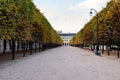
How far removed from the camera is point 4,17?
1329 inches

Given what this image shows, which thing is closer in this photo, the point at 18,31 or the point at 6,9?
the point at 6,9

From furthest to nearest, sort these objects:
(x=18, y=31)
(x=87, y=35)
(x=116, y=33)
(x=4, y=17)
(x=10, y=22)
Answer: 1. (x=87, y=35)
2. (x=116, y=33)
3. (x=18, y=31)
4. (x=10, y=22)
5. (x=4, y=17)

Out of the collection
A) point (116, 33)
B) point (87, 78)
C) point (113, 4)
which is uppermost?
point (113, 4)

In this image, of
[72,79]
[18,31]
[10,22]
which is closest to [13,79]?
[72,79]

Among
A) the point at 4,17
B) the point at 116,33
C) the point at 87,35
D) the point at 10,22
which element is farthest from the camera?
the point at 87,35

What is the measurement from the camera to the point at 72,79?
1770 centimetres

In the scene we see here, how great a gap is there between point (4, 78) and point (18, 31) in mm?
29343

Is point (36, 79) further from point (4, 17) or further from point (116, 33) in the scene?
point (116, 33)

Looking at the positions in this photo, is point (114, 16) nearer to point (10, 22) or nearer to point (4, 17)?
point (10, 22)

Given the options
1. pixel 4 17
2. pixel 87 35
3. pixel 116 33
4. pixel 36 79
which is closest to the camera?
pixel 36 79

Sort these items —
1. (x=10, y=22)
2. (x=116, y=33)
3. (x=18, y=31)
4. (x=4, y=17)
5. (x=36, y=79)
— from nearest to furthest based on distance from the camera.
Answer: (x=36, y=79), (x=4, y=17), (x=10, y=22), (x=18, y=31), (x=116, y=33)

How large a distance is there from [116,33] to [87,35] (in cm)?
5541

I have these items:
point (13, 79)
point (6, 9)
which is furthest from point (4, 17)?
point (13, 79)

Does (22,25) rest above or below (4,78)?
above
